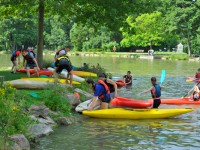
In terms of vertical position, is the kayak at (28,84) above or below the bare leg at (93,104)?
above

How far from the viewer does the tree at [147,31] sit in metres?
70.8

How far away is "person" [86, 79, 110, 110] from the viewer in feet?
39.0

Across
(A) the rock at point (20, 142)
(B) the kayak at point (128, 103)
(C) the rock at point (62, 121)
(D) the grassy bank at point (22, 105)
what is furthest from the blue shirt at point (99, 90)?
(A) the rock at point (20, 142)

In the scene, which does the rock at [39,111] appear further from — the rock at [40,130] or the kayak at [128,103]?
the kayak at [128,103]

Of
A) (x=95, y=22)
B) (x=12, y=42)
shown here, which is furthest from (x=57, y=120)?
(x=12, y=42)

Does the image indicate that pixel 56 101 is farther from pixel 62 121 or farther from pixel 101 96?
pixel 101 96

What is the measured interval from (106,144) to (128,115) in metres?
3.21

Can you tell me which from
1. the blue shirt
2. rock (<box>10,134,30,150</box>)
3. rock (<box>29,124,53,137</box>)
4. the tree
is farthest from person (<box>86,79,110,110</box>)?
the tree

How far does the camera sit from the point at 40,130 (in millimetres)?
9242

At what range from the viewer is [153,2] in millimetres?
19844

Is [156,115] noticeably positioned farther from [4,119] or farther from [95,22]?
[95,22]

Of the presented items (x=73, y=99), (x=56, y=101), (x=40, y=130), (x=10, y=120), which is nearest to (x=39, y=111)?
(x=56, y=101)

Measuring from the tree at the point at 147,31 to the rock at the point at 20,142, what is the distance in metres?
63.5

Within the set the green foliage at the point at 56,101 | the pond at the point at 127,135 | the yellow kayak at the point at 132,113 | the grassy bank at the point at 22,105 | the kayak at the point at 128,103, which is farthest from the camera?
the kayak at the point at 128,103
